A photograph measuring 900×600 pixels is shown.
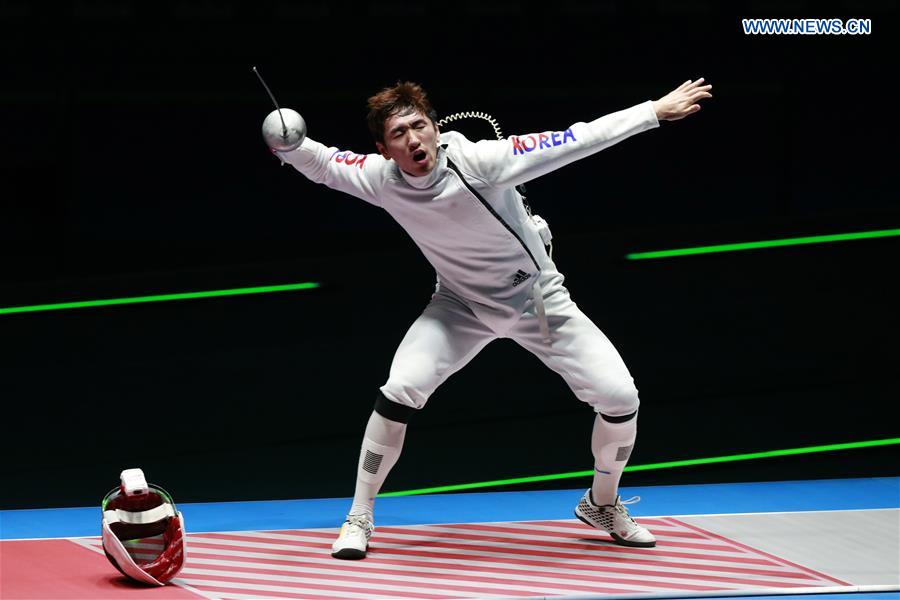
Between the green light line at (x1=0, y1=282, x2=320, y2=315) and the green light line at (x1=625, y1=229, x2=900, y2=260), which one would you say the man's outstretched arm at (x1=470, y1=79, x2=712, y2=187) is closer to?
the green light line at (x1=0, y1=282, x2=320, y2=315)

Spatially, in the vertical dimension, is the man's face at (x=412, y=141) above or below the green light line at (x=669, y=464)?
above

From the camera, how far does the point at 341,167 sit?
4.09 m

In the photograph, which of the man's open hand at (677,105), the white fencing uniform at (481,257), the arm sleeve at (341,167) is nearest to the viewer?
the man's open hand at (677,105)

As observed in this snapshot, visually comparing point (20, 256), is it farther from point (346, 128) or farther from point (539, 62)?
point (539, 62)

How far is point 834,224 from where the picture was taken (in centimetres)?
543

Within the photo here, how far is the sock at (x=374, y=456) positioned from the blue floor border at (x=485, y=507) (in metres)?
0.47

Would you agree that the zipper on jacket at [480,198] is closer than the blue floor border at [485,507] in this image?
Yes

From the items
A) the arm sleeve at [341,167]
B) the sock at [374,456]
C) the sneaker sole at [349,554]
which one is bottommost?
the sneaker sole at [349,554]

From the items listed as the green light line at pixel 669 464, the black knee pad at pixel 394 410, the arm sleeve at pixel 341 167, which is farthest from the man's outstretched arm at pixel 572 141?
the green light line at pixel 669 464

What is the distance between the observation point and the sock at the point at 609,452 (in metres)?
4.16

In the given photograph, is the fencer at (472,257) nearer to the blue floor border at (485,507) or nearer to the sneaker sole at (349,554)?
the sneaker sole at (349,554)

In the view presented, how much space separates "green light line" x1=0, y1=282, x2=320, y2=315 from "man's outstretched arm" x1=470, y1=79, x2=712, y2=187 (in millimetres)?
1348

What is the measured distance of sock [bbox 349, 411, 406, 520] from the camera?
4.09 m

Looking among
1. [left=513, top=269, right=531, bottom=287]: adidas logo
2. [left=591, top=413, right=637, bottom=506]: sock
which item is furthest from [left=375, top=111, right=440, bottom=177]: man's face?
[left=591, top=413, right=637, bottom=506]: sock
